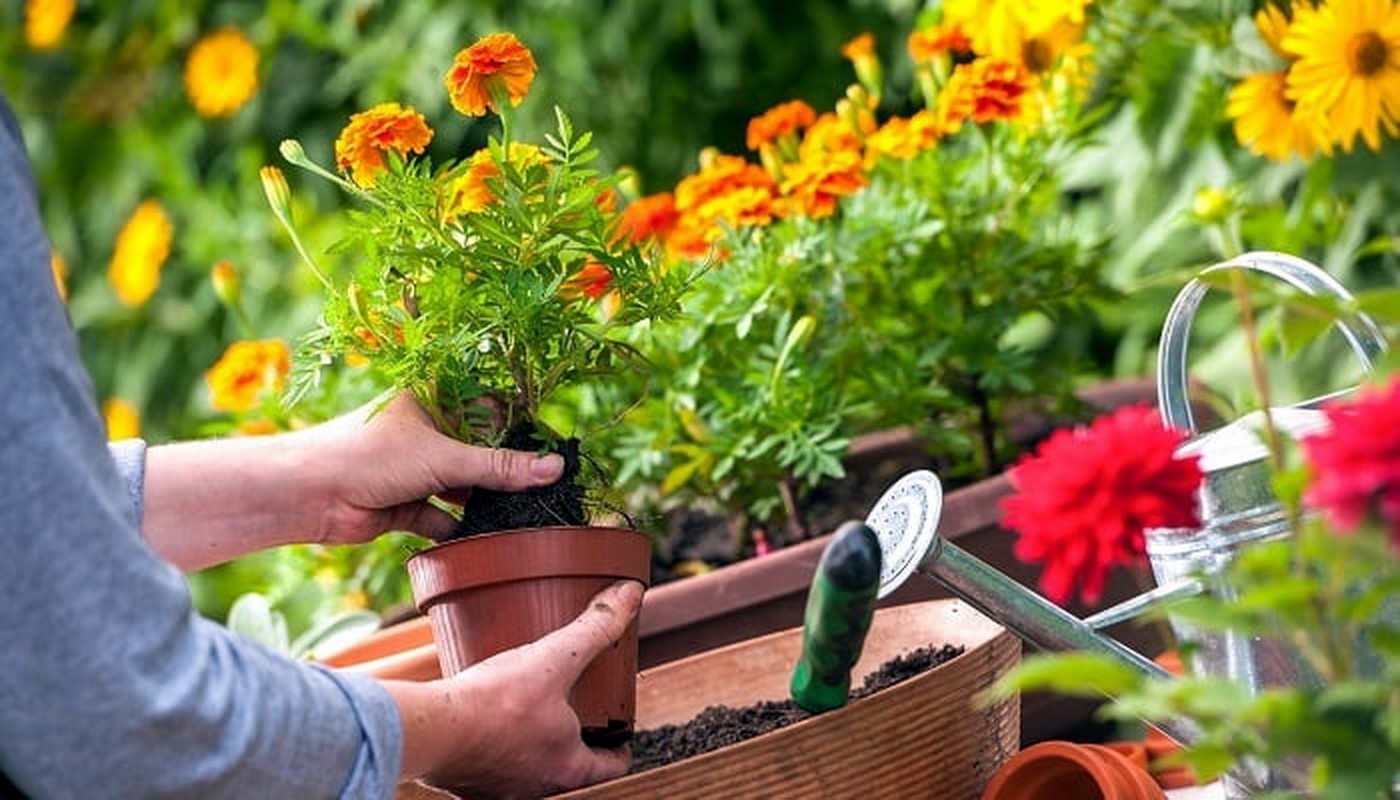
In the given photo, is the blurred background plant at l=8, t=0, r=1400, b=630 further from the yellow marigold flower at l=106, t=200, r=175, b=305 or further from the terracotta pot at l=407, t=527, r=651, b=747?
the terracotta pot at l=407, t=527, r=651, b=747

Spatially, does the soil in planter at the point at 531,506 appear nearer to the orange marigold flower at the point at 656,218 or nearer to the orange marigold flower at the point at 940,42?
the orange marigold flower at the point at 656,218

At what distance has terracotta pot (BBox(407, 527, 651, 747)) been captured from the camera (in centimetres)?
135

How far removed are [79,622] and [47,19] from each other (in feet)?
9.04

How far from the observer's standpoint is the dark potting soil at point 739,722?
135 centimetres

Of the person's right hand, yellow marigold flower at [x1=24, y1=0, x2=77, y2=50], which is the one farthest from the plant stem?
yellow marigold flower at [x1=24, y1=0, x2=77, y2=50]

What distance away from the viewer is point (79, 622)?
38.9 inches

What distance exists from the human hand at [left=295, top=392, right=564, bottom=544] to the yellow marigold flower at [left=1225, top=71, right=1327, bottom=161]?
0.93 m

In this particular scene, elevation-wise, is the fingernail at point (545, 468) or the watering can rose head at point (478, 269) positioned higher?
the watering can rose head at point (478, 269)

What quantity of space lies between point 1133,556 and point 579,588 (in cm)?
52

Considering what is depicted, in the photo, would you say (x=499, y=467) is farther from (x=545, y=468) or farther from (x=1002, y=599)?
(x=1002, y=599)

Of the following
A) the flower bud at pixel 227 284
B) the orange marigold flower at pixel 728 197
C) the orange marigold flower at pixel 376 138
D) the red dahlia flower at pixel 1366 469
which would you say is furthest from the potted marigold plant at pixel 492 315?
the flower bud at pixel 227 284

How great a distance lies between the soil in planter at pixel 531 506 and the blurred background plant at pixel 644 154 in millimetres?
407

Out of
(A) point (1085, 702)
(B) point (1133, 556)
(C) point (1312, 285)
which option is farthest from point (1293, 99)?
(B) point (1133, 556)

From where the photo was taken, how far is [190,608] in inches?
41.1
